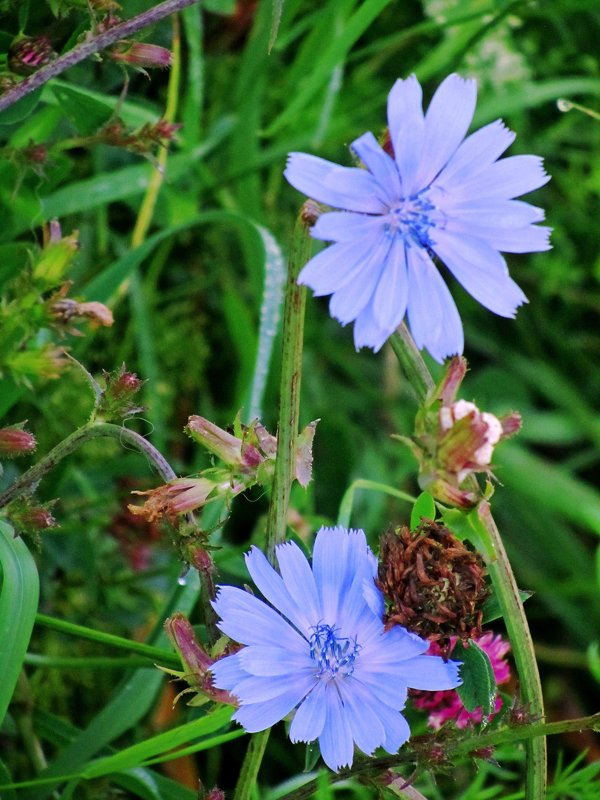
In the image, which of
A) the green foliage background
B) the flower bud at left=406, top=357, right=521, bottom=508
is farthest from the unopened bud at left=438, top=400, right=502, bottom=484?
Result: the green foliage background

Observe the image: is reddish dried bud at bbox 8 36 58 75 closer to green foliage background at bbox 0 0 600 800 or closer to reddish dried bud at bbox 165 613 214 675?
green foliage background at bbox 0 0 600 800

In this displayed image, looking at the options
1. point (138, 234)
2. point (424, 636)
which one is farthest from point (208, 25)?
point (424, 636)

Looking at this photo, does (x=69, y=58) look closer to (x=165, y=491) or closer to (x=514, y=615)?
(x=165, y=491)

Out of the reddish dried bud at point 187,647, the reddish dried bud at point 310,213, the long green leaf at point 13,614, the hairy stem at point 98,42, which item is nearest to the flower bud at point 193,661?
the reddish dried bud at point 187,647

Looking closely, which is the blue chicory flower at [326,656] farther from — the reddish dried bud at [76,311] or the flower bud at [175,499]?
the reddish dried bud at [76,311]

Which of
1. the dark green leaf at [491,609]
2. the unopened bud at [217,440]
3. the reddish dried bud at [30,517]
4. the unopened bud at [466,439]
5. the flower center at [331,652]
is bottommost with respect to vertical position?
the flower center at [331,652]

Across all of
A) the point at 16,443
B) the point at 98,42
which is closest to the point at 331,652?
the point at 16,443
